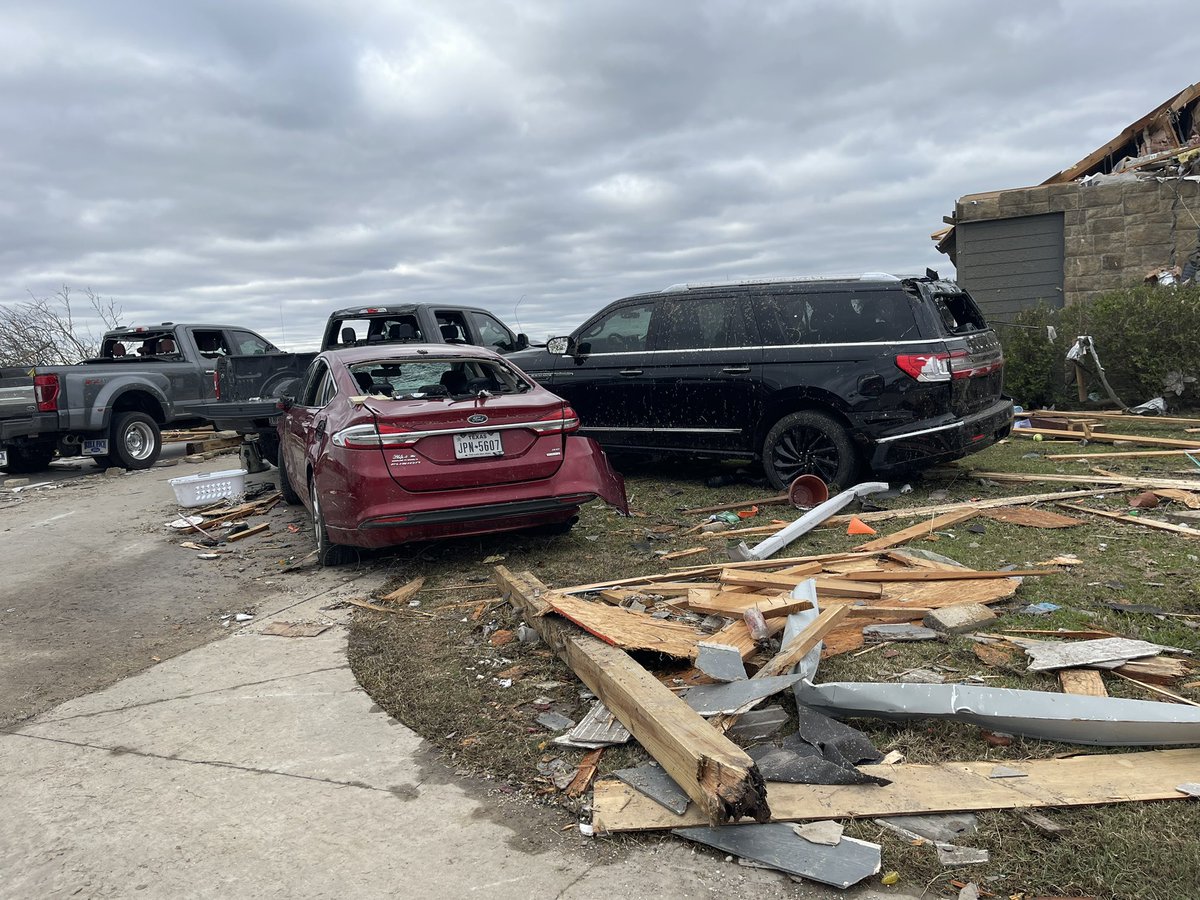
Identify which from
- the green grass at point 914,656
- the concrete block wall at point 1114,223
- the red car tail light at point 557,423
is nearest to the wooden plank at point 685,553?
the green grass at point 914,656

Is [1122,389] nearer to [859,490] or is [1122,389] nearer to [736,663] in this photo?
[859,490]

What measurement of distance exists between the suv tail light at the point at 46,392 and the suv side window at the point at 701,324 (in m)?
8.57

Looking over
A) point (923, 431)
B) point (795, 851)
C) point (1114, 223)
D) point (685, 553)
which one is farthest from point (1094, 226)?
point (795, 851)

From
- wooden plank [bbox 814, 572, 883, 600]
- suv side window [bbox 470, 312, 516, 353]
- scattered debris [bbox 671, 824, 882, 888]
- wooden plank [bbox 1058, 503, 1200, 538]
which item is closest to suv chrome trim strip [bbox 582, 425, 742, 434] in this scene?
wooden plank [bbox 1058, 503, 1200, 538]

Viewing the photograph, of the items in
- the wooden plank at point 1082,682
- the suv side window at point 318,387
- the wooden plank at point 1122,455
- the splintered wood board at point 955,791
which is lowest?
the splintered wood board at point 955,791

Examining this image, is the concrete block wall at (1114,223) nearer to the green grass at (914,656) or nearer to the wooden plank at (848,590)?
the green grass at (914,656)

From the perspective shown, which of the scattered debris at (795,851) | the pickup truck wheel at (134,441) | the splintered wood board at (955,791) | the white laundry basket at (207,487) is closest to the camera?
the scattered debris at (795,851)

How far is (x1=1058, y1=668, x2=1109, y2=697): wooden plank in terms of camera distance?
Result: 354 cm

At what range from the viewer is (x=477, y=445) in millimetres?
6121

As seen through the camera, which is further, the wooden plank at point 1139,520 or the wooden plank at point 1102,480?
the wooden plank at point 1102,480

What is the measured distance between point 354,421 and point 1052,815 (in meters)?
4.61

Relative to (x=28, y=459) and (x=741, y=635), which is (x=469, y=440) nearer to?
(x=741, y=635)

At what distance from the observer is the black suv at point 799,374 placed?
24.4 feet

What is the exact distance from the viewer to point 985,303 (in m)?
16.2
